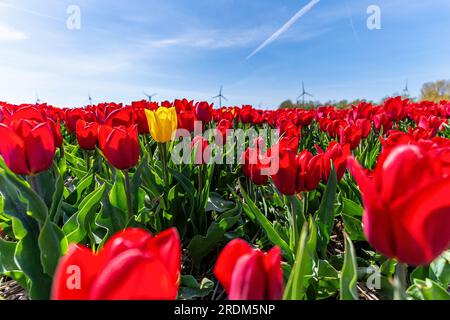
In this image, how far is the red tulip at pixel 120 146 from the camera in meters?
2.01

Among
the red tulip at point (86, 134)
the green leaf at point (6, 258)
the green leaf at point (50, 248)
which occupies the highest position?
the red tulip at point (86, 134)

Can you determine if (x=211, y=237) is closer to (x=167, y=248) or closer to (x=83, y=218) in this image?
(x=83, y=218)

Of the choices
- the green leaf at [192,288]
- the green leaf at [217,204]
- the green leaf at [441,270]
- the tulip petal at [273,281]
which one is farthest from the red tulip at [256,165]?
the tulip petal at [273,281]

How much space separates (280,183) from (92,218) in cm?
103

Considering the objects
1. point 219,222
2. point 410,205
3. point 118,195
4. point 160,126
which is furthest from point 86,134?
point 410,205

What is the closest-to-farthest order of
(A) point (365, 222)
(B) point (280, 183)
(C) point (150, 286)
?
(C) point (150, 286) → (A) point (365, 222) → (B) point (280, 183)

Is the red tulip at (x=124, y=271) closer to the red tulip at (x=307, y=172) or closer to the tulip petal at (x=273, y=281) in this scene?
the tulip petal at (x=273, y=281)

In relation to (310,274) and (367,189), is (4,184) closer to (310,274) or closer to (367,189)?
(310,274)

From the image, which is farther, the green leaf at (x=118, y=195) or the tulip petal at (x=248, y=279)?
the green leaf at (x=118, y=195)

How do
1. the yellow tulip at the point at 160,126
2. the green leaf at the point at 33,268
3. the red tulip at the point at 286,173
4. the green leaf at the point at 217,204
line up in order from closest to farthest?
the green leaf at the point at 33,268
the red tulip at the point at 286,173
the green leaf at the point at 217,204
the yellow tulip at the point at 160,126

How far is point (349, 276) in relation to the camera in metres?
1.03

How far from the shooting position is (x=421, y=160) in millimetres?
759
